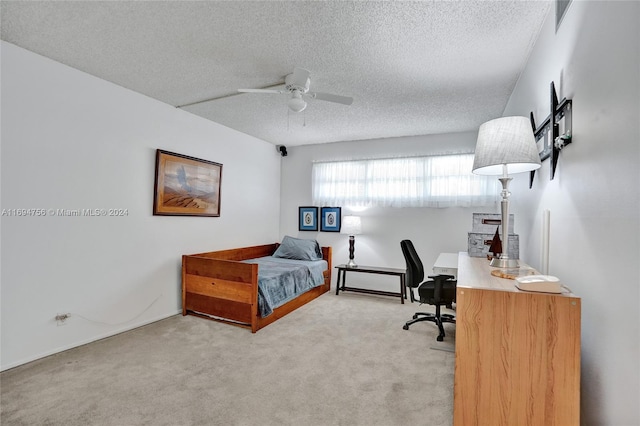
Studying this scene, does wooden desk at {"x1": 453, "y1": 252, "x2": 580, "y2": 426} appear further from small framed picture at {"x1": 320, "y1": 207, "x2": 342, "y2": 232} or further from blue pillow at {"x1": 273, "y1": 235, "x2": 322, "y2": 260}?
small framed picture at {"x1": 320, "y1": 207, "x2": 342, "y2": 232}

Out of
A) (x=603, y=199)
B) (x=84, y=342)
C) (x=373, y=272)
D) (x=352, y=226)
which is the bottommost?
(x=84, y=342)

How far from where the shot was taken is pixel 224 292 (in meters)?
3.43

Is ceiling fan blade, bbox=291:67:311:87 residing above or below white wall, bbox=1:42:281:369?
above

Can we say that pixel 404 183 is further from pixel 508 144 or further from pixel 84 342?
pixel 84 342

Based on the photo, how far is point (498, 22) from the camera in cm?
207

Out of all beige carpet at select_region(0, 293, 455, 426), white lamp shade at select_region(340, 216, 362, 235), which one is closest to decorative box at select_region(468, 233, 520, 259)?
beige carpet at select_region(0, 293, 455, 426)

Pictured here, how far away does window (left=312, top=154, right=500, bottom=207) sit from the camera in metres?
4.48

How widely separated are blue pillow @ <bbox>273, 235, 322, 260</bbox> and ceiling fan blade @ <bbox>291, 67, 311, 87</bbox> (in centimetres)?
274

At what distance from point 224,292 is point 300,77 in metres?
2.31

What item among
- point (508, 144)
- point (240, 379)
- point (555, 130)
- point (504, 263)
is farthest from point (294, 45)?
point (240, 379)

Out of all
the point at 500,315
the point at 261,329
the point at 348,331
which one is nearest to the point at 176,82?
the point at 261,329

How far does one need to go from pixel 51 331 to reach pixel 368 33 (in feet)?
11.4

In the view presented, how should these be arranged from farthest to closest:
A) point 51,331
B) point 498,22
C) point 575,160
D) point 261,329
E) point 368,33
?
point 261,329
point 51,331
point 368,33
point 498,22
point 575,160

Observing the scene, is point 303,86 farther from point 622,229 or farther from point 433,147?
point 433,147
